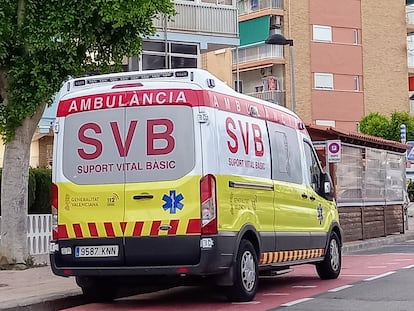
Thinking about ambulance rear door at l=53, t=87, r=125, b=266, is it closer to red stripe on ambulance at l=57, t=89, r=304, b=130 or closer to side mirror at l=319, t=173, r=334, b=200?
red stripe on ambulance at l=57, t=89, r=304, b=130

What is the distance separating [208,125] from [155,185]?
0.98 meters

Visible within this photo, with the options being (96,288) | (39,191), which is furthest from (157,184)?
(39,191)

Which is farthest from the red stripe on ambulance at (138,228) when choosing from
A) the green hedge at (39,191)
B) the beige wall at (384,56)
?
the beige wall at (384,56)

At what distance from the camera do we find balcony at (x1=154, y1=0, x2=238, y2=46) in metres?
27.1

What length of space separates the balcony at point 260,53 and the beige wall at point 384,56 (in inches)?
276

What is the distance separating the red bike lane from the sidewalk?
0.24 m

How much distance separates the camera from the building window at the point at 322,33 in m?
54.3

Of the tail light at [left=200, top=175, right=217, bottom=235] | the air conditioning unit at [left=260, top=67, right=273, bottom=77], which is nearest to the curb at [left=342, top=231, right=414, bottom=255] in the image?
the tail light at [left=200, top=175, right=217, bottom=235]

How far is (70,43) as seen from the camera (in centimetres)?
1535

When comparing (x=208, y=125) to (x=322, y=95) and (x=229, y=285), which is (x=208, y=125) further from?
Result: (x=322, y=95)

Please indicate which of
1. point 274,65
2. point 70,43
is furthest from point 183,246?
point 274,65

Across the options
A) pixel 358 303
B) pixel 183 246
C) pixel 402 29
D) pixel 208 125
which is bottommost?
Result: pixel 358 303

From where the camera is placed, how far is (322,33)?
5453 centimetres

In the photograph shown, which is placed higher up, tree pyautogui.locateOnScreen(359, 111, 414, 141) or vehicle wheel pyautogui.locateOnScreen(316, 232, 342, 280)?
tree pyautogui.locateOnScreen(359, 111, 414, 141)
